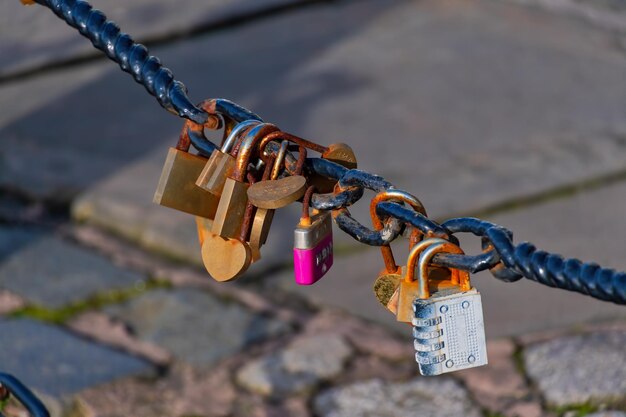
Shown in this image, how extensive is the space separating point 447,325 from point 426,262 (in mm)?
107

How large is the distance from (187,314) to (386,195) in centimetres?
215

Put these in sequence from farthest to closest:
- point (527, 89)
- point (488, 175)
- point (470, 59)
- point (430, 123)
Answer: point (470, 59)
point (527, 89)
point (430, 123)
point (488, 175)

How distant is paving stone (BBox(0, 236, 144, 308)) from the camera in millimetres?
3518

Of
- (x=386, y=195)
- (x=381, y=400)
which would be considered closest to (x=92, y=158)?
(x=381, y=400)

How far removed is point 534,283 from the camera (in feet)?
11.6

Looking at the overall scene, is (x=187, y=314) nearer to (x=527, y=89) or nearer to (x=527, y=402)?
(x=527, y=402)

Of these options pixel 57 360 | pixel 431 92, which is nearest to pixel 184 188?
pixel 57 360

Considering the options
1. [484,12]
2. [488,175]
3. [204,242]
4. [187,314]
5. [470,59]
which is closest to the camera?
[204,242]

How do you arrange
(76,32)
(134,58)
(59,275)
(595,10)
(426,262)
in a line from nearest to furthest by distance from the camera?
1. (426,262)
2. (134,58)
3. (59,275)
4. (76,32)
5. (595,10)

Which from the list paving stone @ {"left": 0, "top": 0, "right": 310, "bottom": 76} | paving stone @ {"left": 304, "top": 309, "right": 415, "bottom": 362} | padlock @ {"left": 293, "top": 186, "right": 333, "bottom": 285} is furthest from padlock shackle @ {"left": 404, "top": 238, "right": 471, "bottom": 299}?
paving stone @ {"left": 0, "top": 0, "right": 310, "bottom": 76}

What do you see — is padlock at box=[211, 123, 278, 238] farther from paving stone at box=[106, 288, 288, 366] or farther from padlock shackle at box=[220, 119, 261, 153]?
paving stone at box=[106, 288, 288, 366]

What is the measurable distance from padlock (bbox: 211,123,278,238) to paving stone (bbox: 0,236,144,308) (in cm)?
209

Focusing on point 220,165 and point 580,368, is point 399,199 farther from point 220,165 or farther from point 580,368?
point 580,368

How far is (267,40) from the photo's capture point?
18.9ft
